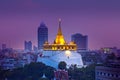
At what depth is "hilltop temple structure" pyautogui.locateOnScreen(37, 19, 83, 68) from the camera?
11352 mm

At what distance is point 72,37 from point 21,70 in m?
3.30

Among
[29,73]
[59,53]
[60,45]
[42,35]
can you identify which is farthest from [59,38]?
[29,73]

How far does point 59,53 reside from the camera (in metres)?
11.7

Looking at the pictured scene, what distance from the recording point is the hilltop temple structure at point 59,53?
11352 mm

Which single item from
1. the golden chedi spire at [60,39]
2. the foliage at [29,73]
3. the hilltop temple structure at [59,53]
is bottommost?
the foliage at [29,73]

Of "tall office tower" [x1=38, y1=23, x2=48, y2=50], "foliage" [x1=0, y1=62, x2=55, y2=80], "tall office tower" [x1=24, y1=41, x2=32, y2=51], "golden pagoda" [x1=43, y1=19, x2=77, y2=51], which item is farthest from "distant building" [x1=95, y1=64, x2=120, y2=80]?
"golden pagoda" [x1=43, y1=19, x2=77, y2=51]

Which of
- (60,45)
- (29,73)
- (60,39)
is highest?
(60,39)

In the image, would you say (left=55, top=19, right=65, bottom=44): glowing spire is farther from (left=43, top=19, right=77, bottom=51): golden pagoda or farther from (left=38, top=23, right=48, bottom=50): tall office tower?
(left=38, top=23, right=48, bottom=50): tall office tower

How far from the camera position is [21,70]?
9.02 metres

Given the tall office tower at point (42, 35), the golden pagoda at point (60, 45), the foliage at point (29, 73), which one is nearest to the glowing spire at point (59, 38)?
the golden pagoda at point (60, 45)

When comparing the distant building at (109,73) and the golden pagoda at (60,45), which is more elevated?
the golden pagoda at (60,45)

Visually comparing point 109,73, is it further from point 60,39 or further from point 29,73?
point 60,39

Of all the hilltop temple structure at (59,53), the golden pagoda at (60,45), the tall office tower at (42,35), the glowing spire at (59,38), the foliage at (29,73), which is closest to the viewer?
the foliage at (29,73)

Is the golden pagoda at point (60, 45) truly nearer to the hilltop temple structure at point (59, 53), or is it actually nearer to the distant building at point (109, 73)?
the hilltop temple structure at point (59, 53)
